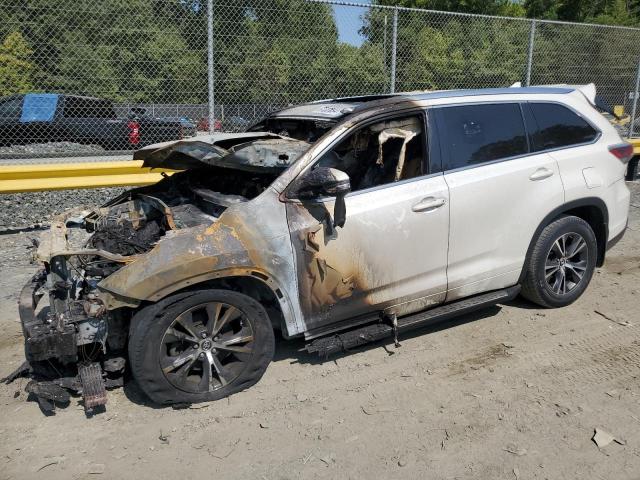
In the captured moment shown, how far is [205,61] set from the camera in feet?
24.4

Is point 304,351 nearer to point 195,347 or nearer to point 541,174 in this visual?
point 195,347

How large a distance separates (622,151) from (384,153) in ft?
7.54

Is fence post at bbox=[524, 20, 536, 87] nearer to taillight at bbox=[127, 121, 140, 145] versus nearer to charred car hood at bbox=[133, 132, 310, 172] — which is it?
taillight at bbox=[127, 121, 140, 145]

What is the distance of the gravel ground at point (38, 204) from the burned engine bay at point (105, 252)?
131 inches

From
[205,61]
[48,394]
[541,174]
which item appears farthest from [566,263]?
[205,61]

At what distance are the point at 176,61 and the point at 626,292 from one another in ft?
21.0

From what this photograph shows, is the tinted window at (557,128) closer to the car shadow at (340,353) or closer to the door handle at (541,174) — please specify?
the door handle at (541,174)

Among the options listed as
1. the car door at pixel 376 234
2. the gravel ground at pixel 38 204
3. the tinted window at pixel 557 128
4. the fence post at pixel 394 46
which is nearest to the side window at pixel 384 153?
the car door at pixel 376 234

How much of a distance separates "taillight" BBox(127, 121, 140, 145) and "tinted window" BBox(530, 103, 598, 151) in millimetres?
6686

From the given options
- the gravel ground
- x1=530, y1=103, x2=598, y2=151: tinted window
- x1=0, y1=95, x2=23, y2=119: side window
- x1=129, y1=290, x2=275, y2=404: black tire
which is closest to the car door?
x1=129, y1=290, x2=275, y2=404: black tire

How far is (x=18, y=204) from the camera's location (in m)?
7.84

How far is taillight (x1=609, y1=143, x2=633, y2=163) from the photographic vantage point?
15.6 ft

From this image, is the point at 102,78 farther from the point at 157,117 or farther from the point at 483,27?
the point at 483,27

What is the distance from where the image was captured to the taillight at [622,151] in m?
4.76
